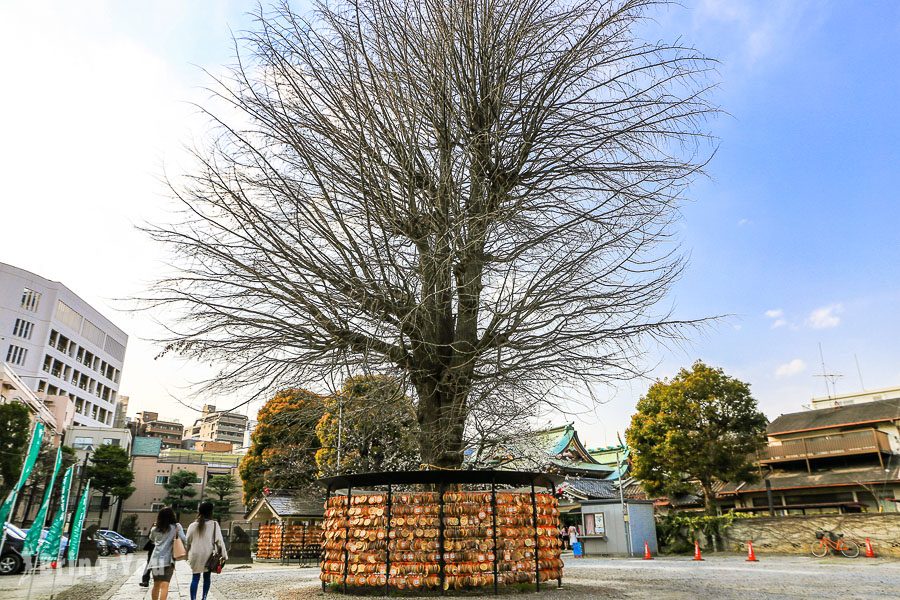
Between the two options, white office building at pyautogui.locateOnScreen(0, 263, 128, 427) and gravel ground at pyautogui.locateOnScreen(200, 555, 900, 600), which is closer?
gravel ground at pyautogui.locateOnScreen(200, 555, 900, 600)

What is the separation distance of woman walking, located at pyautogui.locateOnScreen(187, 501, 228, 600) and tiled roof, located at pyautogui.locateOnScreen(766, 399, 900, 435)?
111ft

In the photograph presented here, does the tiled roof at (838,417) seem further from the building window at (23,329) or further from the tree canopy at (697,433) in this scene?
the building window at (23,329)

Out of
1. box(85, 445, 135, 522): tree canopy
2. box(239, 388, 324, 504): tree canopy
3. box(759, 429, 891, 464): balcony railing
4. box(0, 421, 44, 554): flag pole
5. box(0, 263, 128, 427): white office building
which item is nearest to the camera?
box(0, 421, 44, 554): flag pole

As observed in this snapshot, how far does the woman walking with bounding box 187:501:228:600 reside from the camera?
7816 mm

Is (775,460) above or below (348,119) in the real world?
below

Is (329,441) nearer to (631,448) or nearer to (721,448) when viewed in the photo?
(631,448)

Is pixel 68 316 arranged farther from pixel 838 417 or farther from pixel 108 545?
pixel 838 417

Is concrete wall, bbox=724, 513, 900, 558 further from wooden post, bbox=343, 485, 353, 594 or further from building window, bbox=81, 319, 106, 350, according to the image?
building window, bbox=81, 319, 106, 350

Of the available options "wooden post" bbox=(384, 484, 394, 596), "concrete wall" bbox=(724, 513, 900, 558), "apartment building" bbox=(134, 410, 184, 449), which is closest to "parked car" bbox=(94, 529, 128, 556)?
"wooden post" bbox=(384, 484, 394, 596)

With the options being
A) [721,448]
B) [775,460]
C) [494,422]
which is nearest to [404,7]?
[494,422]

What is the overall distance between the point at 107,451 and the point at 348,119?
48.1 metres

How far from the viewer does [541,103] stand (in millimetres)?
9359

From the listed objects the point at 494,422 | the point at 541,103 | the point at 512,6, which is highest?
the point at 512,6

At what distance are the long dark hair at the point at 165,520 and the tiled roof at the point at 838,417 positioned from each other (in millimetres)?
34496
